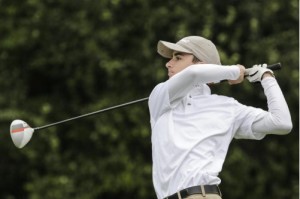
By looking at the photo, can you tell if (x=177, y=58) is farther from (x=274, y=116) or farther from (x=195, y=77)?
(x=274, y=116)

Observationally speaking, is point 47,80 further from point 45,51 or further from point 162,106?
point 162,106

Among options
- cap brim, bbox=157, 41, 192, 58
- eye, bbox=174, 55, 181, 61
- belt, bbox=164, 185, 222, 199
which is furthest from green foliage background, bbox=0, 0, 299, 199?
belt, bbox=164, 185, 222, 199

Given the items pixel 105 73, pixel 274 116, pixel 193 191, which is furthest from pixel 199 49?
pixel 105 73

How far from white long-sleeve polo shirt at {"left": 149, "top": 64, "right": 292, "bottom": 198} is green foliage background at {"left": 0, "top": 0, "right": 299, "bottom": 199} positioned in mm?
6621

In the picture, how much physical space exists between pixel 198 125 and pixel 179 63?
1.33ft

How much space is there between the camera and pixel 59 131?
12867mm

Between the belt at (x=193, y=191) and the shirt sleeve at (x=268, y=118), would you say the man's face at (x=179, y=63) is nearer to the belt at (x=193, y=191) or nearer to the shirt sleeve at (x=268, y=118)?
the shirt sleeve at (x=268, y=118)

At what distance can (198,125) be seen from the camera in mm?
A: 5309

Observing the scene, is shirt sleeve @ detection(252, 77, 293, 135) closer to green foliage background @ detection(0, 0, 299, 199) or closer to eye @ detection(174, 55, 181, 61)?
eye @ detection(174, 55, 181, 61)

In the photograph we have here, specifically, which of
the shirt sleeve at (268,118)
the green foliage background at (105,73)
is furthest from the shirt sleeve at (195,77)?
the green foliage background at (105,73)

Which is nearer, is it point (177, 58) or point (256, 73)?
point (256, 73)

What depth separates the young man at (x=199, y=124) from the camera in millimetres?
5211

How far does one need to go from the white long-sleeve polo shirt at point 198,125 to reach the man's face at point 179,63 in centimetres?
15

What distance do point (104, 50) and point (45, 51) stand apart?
69 cm
